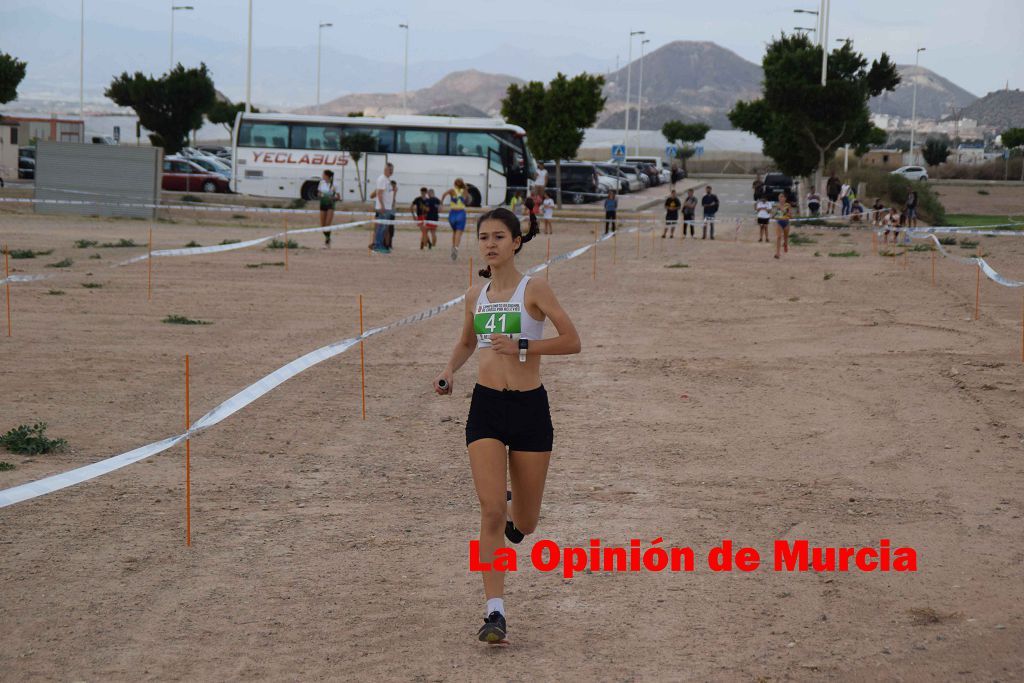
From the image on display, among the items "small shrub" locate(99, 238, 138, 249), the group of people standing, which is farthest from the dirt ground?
the group of people standing

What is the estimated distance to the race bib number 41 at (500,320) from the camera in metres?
5.55

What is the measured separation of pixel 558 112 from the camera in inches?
2066

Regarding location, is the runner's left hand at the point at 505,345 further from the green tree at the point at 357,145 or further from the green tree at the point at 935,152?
the green tree at the point at 935,152

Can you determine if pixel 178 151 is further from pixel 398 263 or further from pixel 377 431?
pixel 377 431

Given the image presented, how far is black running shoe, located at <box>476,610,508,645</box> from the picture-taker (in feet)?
17.2

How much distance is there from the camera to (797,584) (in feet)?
20.5

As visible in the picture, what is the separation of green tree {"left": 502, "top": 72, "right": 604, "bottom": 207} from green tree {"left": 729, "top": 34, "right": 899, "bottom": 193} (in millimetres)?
7518

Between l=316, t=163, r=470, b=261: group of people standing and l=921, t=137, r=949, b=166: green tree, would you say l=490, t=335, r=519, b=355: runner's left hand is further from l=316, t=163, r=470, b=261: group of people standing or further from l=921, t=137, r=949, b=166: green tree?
l=921, t=137, r=949, b=166: green tree

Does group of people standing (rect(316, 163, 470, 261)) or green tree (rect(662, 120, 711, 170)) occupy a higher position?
green tree (rect(662, 120, 711, 170))

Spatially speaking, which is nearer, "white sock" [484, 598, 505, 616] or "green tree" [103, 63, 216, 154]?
"white sock" [484, 598, 505, 616]

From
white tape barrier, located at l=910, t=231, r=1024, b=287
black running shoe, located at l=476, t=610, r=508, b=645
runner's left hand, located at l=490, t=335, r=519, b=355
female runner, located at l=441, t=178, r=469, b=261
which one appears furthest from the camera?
female runner, located at l=441, t=178, r=469, b=261

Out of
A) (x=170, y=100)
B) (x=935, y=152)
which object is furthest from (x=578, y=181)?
(x=935, y=152)

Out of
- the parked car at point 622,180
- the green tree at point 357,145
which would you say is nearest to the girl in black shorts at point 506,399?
the green tree at point 357,145

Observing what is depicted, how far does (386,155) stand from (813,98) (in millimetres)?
16760
